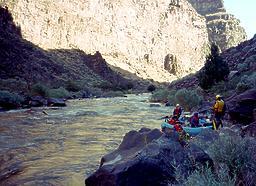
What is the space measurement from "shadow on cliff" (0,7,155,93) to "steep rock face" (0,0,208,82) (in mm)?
4138

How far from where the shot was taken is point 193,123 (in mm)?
13281

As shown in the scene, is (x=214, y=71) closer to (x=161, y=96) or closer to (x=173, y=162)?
(x=161, y=96)

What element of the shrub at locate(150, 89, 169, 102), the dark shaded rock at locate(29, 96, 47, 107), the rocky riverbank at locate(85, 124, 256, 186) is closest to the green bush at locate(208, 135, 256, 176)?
the rocky riverbank at locate(85, 124, 256, 186)

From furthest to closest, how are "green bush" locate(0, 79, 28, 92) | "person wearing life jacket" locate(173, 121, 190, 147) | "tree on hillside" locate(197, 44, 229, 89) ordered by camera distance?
"green bush" locate(0, 79, 28, 92)
"tree on hillside" locate(197, 44, 229, 89)
"person wearing life jacket" locate(173, 121, 190, 147)

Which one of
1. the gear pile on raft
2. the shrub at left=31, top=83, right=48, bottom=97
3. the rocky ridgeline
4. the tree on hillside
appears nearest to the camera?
the gear pile on raft

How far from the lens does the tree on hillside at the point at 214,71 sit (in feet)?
103

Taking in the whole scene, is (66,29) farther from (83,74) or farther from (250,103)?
(250,103)

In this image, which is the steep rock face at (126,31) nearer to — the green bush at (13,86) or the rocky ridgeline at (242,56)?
the green bush at (13,86)

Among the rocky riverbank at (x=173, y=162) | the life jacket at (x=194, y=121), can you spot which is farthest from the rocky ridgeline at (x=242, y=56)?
A: the rocky riverbank at (x=173, y=162)

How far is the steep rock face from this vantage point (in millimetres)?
73513

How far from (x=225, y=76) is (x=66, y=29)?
54950 millimetres

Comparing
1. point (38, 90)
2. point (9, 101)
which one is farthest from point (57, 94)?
point (9, 101)

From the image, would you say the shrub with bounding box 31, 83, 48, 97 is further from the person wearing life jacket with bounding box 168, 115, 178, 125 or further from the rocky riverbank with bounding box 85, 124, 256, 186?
the rocky riverbank with bounding box 85, 124, 256, 186

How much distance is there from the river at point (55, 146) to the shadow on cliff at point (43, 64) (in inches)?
1055
